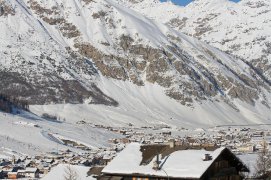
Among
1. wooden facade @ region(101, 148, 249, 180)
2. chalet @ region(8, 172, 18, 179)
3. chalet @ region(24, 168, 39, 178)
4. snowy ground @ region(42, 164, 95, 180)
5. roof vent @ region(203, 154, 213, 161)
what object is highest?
roof vent @ region(203, 154, 213, 161)

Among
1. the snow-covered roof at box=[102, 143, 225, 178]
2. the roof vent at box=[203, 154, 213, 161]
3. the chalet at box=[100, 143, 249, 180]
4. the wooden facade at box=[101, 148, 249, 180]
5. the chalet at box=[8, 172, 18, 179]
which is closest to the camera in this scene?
the snow-covered roof at box=[102, 143, 225, 178]

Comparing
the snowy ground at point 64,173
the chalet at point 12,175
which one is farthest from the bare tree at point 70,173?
the chalet at point 12,175

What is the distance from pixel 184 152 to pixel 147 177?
12.1 ft

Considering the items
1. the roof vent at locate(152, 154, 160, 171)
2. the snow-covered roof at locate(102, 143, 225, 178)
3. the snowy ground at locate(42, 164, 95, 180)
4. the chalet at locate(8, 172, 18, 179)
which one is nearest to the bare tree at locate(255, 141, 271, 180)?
the snow-covered roof at locate(102, 143, 225, 178)

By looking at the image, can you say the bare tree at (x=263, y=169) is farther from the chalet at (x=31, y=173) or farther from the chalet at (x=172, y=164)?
the chalet at (x=31, y=173)

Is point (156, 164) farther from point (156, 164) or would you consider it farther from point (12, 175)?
point (12, 175)

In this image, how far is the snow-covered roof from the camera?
150 ft

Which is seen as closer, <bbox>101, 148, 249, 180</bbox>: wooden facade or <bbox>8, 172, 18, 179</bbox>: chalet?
<bbox>101, 148, 249, 180</bbox>: wooden facade

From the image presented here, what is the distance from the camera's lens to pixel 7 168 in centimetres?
16400

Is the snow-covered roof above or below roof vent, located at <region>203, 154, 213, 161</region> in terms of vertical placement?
below

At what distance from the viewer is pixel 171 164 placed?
47500 millimetres

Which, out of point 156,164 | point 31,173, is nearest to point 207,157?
point 156,164

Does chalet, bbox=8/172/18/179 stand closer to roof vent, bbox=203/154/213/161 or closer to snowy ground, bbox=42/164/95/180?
snowy ground, bbox=42/164/95/180

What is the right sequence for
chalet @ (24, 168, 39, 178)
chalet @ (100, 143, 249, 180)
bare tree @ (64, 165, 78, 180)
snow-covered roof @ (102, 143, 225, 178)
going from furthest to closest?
1. chalet @ (24, 168, 39, 178)
2. bare tree @ (64, 165, 78, 180)
3. chalet @ (100, 143, 249, 180)
4. snow-covered roof @ (102, 143, 225, 178)
